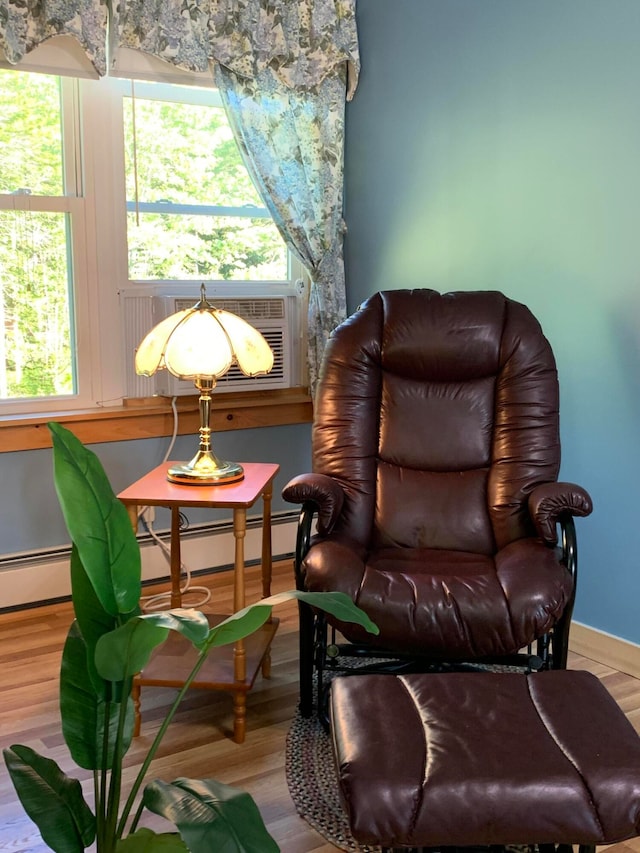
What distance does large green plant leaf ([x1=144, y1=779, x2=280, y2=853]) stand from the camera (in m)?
1.28

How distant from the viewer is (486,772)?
1.46 metres

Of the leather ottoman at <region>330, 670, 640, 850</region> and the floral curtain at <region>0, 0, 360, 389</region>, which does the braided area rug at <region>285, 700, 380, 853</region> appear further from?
the floral curtain at <region>0, 0, 360, 389</region>

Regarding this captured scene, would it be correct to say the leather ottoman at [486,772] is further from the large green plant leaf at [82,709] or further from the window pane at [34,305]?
the window pane at [34,305]

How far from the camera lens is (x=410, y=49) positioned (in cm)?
334

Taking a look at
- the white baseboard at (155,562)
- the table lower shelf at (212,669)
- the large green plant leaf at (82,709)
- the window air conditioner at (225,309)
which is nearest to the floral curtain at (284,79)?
the window air conditioner at (225,309)

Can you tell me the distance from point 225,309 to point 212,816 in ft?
8.04

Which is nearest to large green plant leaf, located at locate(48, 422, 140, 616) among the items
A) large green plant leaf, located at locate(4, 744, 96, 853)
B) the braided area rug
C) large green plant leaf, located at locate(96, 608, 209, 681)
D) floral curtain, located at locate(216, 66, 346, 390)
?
large green plant leaf, located at locate(96, 608, 209, 681)

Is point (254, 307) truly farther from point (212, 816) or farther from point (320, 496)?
point (212, 816)

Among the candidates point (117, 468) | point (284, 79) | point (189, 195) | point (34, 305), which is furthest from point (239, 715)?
point (284, 79)

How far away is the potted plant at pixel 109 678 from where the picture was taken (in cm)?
128

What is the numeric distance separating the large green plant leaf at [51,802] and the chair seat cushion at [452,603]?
0.89 m

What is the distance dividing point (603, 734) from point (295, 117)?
8.92ft

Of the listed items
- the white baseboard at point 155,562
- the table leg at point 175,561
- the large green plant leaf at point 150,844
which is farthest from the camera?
the white baseboard at point 155,562

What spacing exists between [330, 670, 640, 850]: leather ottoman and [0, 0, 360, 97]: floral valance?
2452 mm
